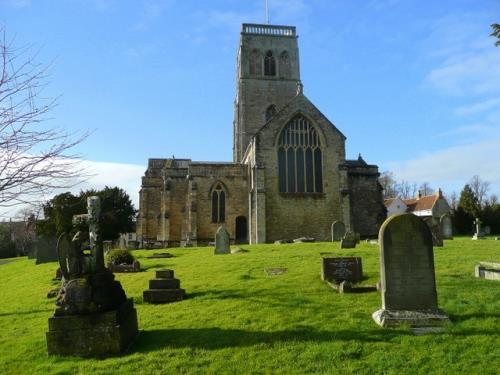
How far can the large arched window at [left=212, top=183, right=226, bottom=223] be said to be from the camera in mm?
31062

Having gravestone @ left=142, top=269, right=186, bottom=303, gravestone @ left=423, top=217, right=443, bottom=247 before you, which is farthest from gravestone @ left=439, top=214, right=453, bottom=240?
gravestone @ left=142, top=269, right=186, bottom=303

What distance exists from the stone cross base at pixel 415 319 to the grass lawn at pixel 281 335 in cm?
18

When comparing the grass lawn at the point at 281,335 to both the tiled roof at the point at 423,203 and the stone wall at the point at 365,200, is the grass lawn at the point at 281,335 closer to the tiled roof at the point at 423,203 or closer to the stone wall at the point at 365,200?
the stone wall at the point at 365,200

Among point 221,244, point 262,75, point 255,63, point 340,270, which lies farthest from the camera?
point 255,63

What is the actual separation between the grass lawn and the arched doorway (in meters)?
20.3

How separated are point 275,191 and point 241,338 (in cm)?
2189

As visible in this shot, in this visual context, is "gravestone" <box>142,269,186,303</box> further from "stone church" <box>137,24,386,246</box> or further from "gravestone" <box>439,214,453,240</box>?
"gravestone" <box>439,214,453,240</box>

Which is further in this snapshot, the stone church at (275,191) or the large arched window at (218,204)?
the large arched window at (218,204)

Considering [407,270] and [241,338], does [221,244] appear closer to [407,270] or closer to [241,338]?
[241,338]

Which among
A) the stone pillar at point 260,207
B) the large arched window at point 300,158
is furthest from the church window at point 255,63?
the stone pillar at point 260,207

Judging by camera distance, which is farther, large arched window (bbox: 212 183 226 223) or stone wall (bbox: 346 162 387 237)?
large arched window (bbox: 212 183 226 223)

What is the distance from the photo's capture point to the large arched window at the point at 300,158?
2883 cm

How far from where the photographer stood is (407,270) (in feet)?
23.0

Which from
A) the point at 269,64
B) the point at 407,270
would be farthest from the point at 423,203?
the point at 407,270
